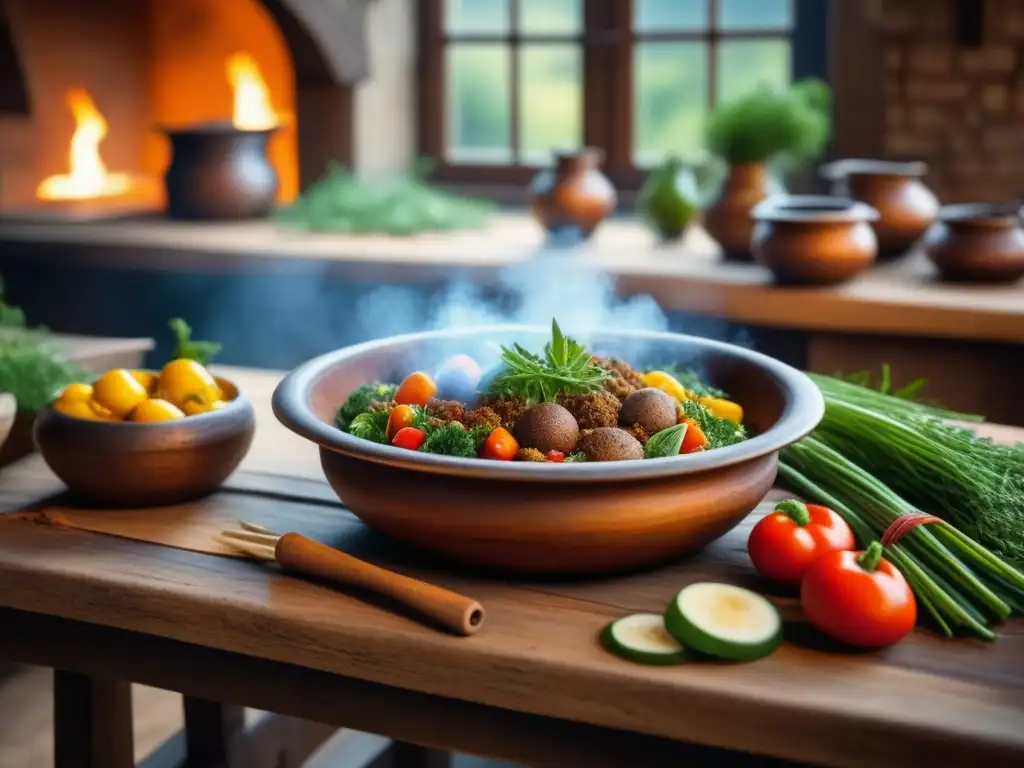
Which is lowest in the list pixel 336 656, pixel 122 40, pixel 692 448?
pixel 336 656

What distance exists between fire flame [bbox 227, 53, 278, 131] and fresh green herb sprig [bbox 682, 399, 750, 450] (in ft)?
11.1

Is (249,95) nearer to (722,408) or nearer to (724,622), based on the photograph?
(722,408)

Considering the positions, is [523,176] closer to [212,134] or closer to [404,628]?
[212,134]

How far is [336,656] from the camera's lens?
3.93 ft

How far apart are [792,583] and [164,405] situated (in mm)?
736

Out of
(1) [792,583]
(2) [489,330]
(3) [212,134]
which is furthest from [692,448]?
(3) [212,134]

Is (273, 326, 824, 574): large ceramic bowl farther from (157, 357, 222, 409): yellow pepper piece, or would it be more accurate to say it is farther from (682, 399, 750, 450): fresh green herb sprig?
(157, 357, 222, 409): yellow pepper piece

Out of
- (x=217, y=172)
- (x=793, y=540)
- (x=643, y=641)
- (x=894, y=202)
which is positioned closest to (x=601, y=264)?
(x=894, y=202)

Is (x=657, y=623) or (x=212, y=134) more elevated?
(x=212, y=134)

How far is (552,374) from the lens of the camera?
1.37 m

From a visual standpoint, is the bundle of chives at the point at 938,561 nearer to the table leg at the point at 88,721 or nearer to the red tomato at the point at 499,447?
the red tomato at the point at 499,447

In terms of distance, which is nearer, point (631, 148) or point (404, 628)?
point (404, 628)

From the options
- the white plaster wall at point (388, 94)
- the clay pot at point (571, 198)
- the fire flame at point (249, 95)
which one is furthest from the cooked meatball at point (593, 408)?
the fire flame at point (249, 95)

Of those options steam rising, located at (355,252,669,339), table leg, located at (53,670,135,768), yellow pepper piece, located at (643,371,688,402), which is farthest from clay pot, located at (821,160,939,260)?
table leg, located at (53,670,135,768)
